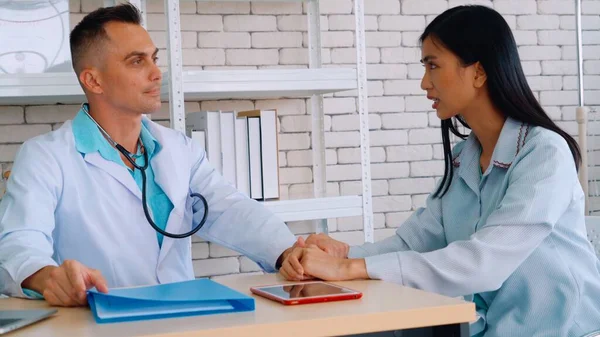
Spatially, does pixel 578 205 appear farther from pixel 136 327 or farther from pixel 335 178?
pixel 335 178

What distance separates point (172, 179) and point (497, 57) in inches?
35.5

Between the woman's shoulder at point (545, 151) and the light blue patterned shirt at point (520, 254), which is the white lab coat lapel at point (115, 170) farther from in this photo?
the woman's shoulder at point (545, 151)

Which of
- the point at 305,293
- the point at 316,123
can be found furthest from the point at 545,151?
the point at 316,123

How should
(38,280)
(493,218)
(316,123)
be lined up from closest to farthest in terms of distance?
(38,280)
(493,218)
(316,123)

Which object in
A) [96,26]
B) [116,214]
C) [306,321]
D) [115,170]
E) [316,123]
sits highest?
[96,26]

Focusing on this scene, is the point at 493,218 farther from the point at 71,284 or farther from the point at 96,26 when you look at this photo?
the point at 96,26

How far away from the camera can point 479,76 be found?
1987 millimetres


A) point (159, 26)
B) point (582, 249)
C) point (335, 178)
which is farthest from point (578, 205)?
point (159, 26)

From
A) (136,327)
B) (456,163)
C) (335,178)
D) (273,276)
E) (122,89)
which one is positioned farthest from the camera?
(335,178)

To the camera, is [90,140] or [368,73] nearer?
[90,140]

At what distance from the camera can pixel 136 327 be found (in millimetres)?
1193

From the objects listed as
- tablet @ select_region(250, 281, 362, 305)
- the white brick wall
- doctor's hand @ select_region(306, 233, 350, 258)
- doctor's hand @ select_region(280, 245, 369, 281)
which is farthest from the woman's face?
the white brick wall

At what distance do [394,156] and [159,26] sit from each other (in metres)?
1.06

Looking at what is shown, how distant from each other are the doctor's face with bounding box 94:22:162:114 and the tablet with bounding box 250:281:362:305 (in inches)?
37.8
